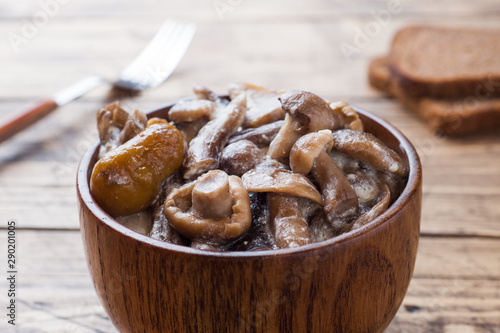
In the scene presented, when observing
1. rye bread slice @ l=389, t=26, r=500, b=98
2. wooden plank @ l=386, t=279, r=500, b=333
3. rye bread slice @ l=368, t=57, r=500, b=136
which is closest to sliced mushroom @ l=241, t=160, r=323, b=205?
wooden plank @ l=386, t=279, r=500, b=333

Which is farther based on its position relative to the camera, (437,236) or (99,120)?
(437,236)

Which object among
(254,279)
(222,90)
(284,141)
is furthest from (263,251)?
(222,90)

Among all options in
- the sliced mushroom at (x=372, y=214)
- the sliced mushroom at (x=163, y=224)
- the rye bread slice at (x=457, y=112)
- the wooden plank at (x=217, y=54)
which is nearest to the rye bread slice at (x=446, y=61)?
the rye bread slice at (x=457, y=112)

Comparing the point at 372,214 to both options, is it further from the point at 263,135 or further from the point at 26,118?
the point at 26,118

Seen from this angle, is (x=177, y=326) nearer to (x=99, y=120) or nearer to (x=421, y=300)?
(x=99, y=120)

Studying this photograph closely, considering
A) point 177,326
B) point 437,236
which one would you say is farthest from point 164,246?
point 437,236

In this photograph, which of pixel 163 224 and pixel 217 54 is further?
pixel 217 54
